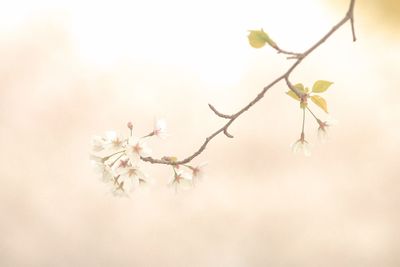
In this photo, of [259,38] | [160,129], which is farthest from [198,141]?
[259,38]

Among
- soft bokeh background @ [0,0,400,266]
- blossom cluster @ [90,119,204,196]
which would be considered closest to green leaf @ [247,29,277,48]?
blossom cluster @ [90,119,204,196]

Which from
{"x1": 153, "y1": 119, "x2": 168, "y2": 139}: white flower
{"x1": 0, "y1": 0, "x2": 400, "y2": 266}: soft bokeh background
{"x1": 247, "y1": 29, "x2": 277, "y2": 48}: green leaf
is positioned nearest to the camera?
{"x1": 247, "y1": 29, "x2": 277, "y2": 48}: green leaf

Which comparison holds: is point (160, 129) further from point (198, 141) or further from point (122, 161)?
point (198, 141)

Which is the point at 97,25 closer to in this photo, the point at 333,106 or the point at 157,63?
the point at 157,63

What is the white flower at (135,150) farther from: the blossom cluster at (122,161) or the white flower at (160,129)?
the white flower at (160,129)

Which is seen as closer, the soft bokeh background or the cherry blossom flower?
the cherry blossom flower

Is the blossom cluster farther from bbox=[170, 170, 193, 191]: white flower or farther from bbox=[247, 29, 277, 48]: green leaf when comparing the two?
bbox=[247, 29, 277, 48]: green leaf
